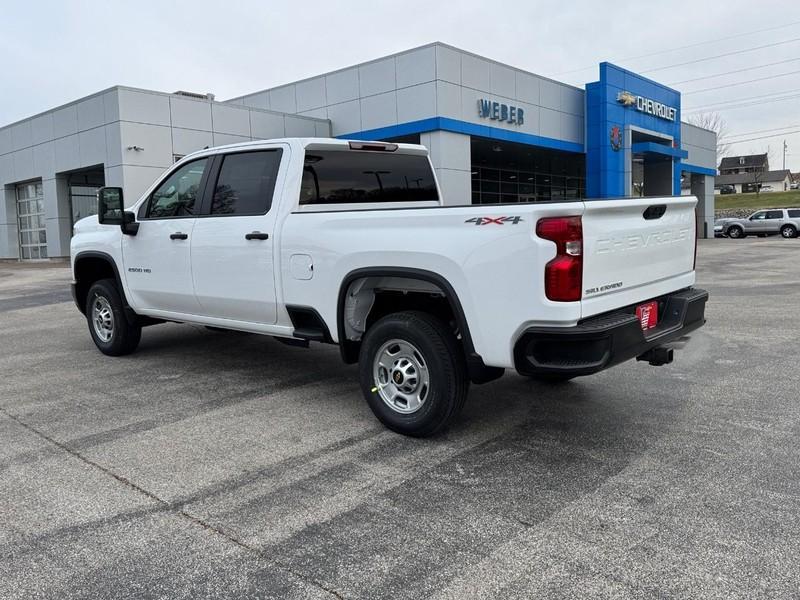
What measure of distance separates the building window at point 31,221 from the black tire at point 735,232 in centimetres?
3642

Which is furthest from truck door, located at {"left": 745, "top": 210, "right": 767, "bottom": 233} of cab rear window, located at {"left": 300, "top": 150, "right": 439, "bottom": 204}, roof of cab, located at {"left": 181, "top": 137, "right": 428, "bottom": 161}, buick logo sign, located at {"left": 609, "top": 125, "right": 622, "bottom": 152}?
roof of cab, located at {"left": 181, "top": 137, "right": 428, "bottom": 161}

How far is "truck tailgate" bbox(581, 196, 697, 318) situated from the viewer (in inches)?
156

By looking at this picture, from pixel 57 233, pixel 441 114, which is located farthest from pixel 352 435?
pixel 57 233

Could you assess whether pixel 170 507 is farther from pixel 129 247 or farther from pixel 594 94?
pixel 594 94

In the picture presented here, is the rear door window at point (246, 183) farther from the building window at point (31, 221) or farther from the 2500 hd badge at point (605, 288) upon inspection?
the building window at point (31, 221)

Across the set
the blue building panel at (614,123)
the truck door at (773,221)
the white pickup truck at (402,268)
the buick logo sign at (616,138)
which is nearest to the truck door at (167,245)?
the white pickup truck at (402,268)

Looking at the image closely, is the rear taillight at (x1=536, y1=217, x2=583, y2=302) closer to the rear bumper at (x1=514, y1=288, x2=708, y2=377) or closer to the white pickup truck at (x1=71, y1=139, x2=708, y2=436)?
the white pickup truck at (x1=71, y1=139, x2=708, y2=436)

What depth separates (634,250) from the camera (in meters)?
4.34

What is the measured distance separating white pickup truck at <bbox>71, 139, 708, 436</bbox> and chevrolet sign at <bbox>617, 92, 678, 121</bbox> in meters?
27.4

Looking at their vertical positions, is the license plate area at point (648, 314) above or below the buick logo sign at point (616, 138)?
below

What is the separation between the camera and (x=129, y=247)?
677 centimetres

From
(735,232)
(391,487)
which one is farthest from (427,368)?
(735,232)

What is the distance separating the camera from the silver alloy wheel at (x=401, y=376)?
456cm

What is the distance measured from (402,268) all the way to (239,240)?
172 centimetres
